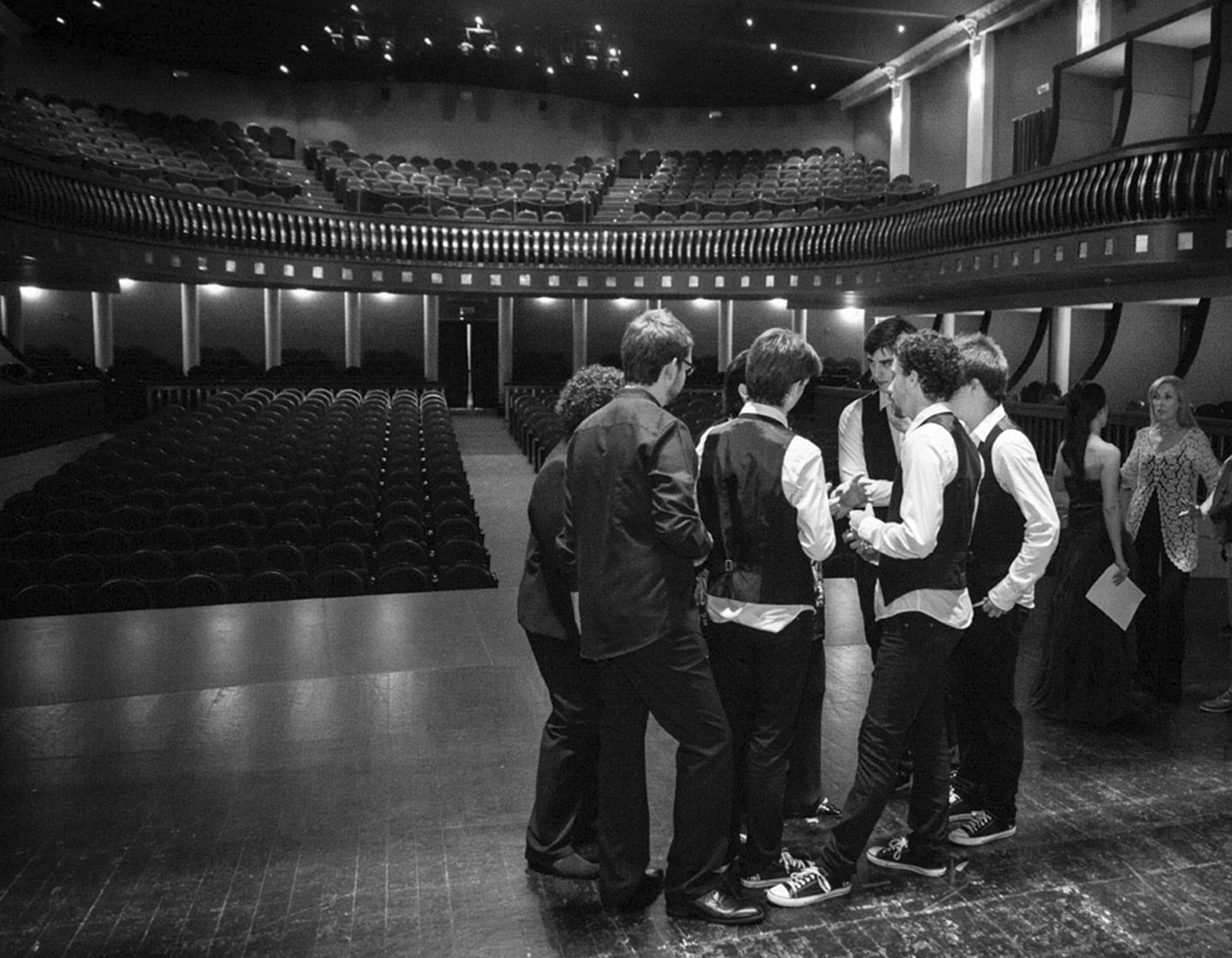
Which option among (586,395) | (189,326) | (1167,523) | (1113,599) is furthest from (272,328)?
(586,395)

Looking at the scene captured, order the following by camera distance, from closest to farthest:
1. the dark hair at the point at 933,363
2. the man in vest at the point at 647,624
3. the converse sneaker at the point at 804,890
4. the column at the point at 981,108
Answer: the man in vest at the point at 647,624, the converse sneaker at the point at 804,890, the dark hair at the point at 933,363, the column at the point at 981,108

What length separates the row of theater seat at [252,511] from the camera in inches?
254

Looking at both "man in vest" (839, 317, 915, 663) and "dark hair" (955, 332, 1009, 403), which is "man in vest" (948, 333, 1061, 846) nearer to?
"dark hair" (955, 332, 1009, 403)

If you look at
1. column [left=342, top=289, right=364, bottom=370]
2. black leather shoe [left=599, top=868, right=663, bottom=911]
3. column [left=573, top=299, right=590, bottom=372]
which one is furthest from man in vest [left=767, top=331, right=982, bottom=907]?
column [left=342, top=289, right=364, bottom=370]

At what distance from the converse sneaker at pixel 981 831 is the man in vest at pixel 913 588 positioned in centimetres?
25

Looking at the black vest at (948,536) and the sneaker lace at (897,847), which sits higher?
the black vest at (948,536)

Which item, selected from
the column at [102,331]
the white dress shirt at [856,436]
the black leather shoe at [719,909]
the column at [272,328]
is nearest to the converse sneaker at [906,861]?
the black leather shoe at [719,909]

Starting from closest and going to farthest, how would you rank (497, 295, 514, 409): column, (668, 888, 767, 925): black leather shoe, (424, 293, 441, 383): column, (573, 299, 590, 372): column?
(668, 888, 767, 925): black leather shoe
(424, 293, 441, 383): column
(497, 295, 514, 409): column
(573, 299, 590, 372): column

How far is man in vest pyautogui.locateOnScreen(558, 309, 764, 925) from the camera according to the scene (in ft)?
8.54

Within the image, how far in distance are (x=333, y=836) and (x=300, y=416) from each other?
1003 centimetres

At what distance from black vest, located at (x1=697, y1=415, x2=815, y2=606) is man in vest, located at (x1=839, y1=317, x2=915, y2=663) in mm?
734

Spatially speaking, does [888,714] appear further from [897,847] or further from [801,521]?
[801,521]

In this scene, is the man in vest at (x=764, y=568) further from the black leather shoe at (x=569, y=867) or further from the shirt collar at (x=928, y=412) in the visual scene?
the black leather shoe at (x=569, y=867)

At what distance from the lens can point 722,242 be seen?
1928 centimetres
